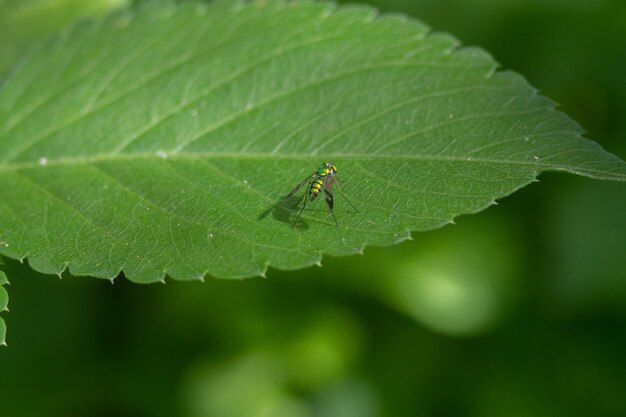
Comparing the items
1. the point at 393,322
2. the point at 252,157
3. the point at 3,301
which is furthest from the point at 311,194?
the point at 393,322

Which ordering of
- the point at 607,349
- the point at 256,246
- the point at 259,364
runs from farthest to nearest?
1. the point at 259,364
2. the point at 607,349
3. the point at 256,246

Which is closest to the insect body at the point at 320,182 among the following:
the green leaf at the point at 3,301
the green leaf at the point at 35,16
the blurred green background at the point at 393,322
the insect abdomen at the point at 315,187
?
the insect abdomen at the point at 315,187

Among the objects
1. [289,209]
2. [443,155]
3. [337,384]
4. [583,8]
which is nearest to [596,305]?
[337,384]

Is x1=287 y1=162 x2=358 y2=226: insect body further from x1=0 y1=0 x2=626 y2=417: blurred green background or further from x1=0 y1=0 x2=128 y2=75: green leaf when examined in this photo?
x1=0 y1=0 x2=128 y2=75: green leaf

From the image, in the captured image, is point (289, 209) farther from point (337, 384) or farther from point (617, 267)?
point (617, 267)

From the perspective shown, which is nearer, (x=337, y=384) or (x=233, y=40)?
(x=233, y=40)

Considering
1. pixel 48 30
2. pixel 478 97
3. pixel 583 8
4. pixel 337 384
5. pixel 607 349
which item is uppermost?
pixel 583 8
